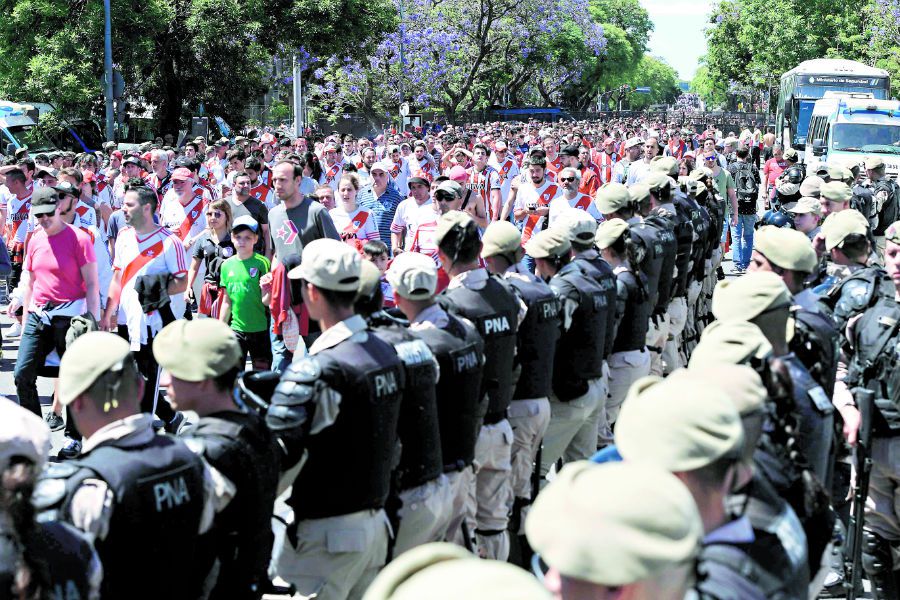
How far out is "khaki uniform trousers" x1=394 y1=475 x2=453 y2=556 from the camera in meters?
5.14

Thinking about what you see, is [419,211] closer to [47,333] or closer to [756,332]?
[47,333]

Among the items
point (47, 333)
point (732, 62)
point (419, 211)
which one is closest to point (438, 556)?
point (47, 333)

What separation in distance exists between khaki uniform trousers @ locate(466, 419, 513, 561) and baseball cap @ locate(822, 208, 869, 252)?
2171 mm

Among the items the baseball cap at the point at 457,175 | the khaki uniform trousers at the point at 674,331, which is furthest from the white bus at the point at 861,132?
the khaki uniform trousers at the point at 674,331

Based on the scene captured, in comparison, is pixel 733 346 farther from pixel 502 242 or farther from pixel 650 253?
pixel 650 253

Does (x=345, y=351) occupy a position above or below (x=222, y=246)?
above

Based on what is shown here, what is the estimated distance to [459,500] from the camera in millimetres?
5664

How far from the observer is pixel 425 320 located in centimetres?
549

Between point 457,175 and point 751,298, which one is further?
point 457,175

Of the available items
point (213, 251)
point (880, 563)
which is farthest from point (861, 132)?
point (880, 563)

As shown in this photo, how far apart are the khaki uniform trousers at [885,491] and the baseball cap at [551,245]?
7.05 feet

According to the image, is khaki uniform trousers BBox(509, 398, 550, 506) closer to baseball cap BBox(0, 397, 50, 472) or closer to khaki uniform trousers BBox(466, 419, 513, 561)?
khaki uniform trousers BBox(466, 419, 513, 561)

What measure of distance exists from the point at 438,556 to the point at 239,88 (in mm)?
35810

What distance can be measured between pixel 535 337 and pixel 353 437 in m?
2.26
